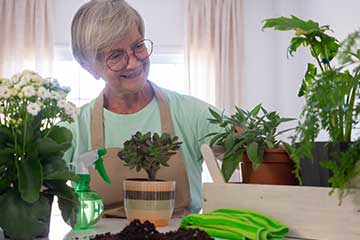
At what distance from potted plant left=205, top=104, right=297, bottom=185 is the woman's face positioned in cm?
45

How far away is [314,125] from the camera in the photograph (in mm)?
801

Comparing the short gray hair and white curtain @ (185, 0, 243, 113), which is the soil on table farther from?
white curtain @ (185, 0, 243, 113)

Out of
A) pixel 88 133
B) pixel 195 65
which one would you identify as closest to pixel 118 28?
pixel 88 133

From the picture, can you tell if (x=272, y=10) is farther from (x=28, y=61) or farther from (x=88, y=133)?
(x=88, y=133)

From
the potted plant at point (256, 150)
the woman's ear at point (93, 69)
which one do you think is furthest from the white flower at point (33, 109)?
the woman's ear at point (93, 69)

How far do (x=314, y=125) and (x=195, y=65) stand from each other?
131 inches

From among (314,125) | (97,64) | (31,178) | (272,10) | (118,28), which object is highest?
(272,10)

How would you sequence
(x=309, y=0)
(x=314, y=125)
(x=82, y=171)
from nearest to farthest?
(x=314, y=125), (x=82, y=171), (x=309, y=0)

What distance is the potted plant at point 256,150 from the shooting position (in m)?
1.00

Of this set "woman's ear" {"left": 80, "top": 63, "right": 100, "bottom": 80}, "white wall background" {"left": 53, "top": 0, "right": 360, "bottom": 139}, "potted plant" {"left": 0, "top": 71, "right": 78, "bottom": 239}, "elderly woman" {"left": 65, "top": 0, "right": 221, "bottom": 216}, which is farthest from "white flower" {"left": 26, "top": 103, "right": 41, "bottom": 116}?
"white wall background" {"left": 53, "top": 0, "right": 360, "bottom": 139}

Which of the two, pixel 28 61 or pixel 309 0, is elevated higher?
pixel 309 0

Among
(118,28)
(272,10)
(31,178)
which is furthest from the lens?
(272,10)

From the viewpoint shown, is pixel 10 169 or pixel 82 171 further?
pixel 82 171

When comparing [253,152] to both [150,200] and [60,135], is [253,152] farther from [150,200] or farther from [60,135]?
[60,135]
